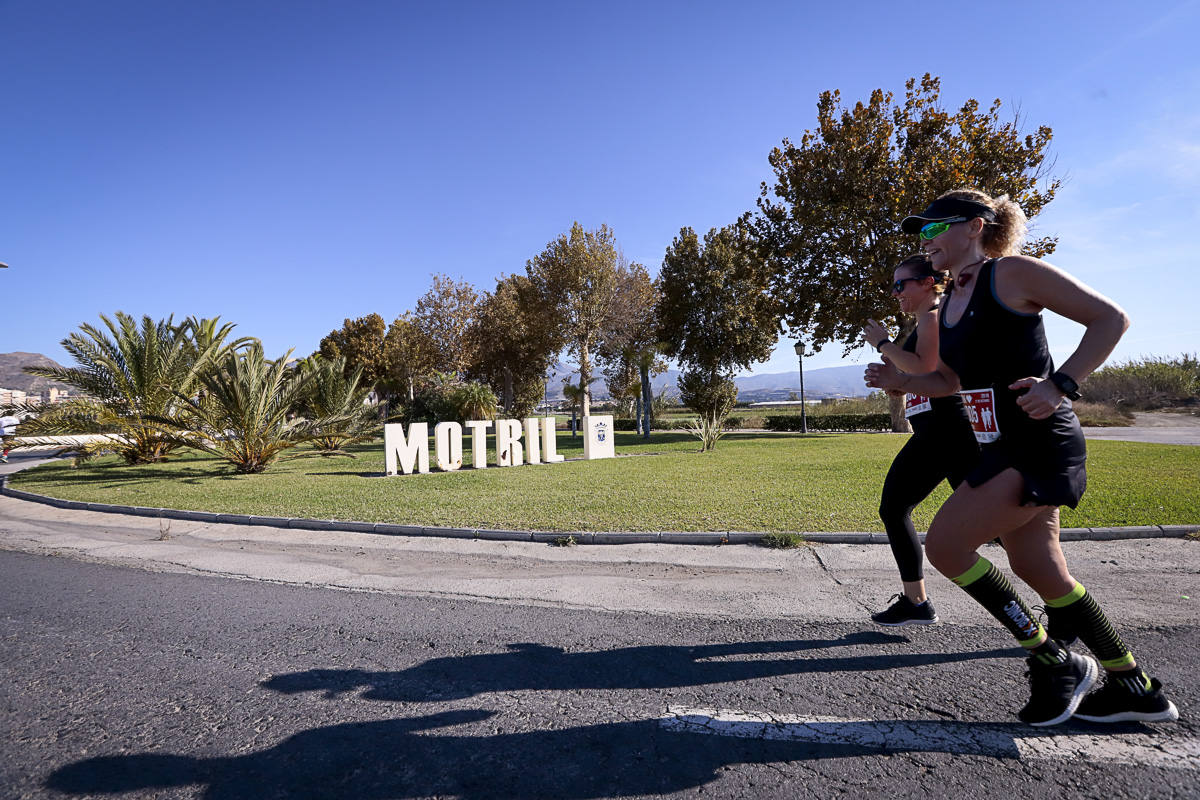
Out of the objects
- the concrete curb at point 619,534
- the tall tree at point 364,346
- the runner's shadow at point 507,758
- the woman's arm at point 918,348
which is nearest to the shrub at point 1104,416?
the concrete curb at point 619,534

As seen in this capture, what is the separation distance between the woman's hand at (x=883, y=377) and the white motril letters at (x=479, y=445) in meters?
10.3

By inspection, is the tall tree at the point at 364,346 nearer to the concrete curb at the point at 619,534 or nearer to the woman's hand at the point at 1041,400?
the concrete curb at the point at 619,534

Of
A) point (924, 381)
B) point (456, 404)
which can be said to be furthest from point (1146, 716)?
point (456, 404)

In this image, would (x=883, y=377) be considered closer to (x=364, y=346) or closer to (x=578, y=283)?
(x=578, y=283)

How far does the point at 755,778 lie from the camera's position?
2014 mm

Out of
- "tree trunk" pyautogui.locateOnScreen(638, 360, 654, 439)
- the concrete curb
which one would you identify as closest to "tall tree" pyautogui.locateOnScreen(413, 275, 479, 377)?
"tree trunk" pyautogui.locateOnScreen(638, 360, 654, 439)

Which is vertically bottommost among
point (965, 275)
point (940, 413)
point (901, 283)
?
point (940, 413)

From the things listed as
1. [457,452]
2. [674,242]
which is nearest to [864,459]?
[457,452]

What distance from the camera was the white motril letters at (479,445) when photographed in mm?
12797

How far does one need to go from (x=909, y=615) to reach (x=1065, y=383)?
1843 mm

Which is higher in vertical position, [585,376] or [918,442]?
[585,376]

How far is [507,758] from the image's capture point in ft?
7.08

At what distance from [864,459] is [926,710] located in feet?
38.5

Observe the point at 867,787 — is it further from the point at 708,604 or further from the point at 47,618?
the point at 47,618
